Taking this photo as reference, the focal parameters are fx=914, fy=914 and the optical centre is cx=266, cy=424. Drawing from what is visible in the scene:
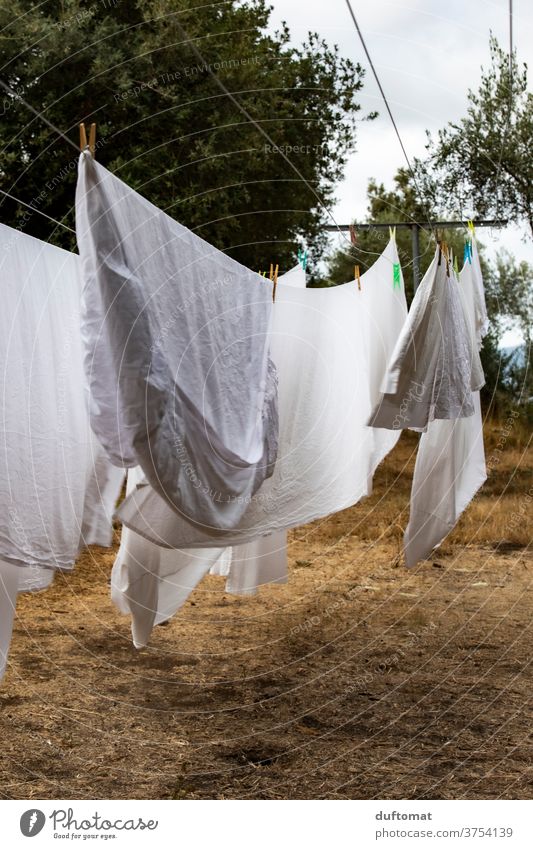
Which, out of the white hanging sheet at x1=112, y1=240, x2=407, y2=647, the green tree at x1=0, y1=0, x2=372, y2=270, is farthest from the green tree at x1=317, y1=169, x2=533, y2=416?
the white hanging sheet at x1=112, y1=240, x2=407, y2=647

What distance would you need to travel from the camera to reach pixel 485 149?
6.71 metres

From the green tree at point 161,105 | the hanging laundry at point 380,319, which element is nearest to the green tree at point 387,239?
the green tree at point 161,105

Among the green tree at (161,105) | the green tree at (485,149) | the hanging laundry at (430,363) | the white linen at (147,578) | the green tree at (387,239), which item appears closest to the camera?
the white linen at (147,578)

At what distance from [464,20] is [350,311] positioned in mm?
1330

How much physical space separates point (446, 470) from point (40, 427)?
2.20m

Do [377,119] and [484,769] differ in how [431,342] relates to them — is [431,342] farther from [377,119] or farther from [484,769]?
[377,119]

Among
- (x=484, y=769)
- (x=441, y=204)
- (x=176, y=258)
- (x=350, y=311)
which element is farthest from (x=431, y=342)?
(x=441, y=204)

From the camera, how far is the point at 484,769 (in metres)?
3.06

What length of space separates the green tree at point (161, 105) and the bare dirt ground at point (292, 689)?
2255 millimetres

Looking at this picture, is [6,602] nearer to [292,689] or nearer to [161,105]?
[292,689]

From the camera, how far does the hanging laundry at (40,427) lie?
2.82 meters
